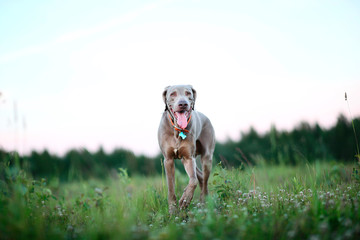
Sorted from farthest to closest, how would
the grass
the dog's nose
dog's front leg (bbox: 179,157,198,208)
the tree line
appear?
the tree line → dog's front leg (bbox: 179,157,198,208) → the dog's nose → the grass

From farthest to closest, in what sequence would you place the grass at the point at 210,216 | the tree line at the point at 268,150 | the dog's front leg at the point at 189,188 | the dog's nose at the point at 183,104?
the tree line at the point at 268,150 → the dog's front leg at the point at 189,188 → the dog's nose at the point at 183,104 → the grass at the point at 210,216

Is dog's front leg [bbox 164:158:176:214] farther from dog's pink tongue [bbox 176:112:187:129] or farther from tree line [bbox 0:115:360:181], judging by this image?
tree line [bbox 0:115:360:181]

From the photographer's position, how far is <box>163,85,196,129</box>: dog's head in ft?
14.7

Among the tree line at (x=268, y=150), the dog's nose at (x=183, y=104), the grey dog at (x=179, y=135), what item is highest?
the dog's nose at (x=183, y=104)

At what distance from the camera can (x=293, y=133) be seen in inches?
512

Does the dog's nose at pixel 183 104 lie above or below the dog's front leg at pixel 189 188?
above

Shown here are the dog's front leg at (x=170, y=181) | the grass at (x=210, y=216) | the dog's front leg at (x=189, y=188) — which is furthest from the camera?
the dog's front leg at (x=170, y=181)

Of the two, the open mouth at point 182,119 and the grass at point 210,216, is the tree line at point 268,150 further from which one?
the open mouth at point 182,119

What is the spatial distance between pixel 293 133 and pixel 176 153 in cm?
959

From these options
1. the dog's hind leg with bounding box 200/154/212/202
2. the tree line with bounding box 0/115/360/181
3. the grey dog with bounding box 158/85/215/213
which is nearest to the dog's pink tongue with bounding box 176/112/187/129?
the grey dog with bounding box 158/85/215/213

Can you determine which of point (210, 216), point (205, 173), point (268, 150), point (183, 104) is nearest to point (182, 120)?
point (183, 104)

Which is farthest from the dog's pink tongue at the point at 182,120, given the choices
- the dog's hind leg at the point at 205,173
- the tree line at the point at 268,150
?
the tree line at the point at 268,150

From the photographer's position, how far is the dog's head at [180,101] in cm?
447

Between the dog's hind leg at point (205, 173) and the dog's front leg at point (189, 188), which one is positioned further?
the dog's hind leg at point (205, 173)
